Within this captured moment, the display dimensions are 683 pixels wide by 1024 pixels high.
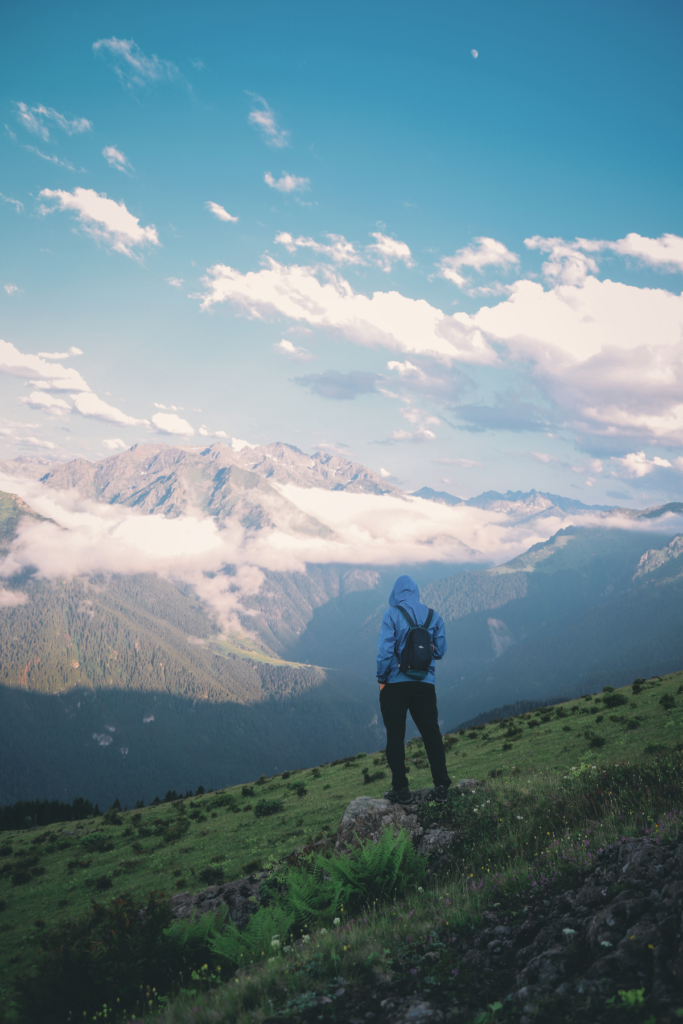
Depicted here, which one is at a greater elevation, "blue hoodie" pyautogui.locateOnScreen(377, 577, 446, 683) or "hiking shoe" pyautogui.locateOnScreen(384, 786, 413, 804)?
"blue hoodie" pyautogui.locateOnScreen(377, 577, 446, 683)

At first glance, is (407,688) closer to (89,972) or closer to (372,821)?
(372,821)

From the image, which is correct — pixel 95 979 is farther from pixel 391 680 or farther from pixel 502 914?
pixel 391 680

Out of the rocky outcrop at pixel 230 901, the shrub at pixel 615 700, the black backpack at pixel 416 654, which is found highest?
the black backpack at pixel 416 654

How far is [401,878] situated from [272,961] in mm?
3023

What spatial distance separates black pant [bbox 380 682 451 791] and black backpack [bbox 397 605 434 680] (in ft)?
0.99

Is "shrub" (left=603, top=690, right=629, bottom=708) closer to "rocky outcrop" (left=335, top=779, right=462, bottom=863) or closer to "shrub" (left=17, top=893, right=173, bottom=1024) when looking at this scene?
"rocky outcrop" (left=335, top=779, right=462, bottom=863)

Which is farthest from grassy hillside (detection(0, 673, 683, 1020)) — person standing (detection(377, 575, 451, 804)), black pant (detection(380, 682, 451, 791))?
person standing (detection(377, 575, 451, 804))

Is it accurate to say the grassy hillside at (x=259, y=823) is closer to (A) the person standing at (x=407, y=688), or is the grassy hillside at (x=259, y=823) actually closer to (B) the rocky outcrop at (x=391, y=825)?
(B) the rocky outcrop at (x=391, y=825)

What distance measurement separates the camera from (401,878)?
837 centimetres

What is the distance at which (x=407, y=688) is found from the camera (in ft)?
36.6

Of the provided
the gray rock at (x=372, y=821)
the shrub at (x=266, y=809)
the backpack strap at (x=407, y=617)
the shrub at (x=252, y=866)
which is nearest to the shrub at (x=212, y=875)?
the shrub at (x=252, y=866)

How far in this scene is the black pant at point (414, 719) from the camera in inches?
440

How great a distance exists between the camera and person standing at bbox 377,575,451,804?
11.1 m

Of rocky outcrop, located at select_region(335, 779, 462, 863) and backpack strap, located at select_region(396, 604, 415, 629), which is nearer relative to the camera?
rocky outcrop, located at select_region(335, 779, 462, 863)
